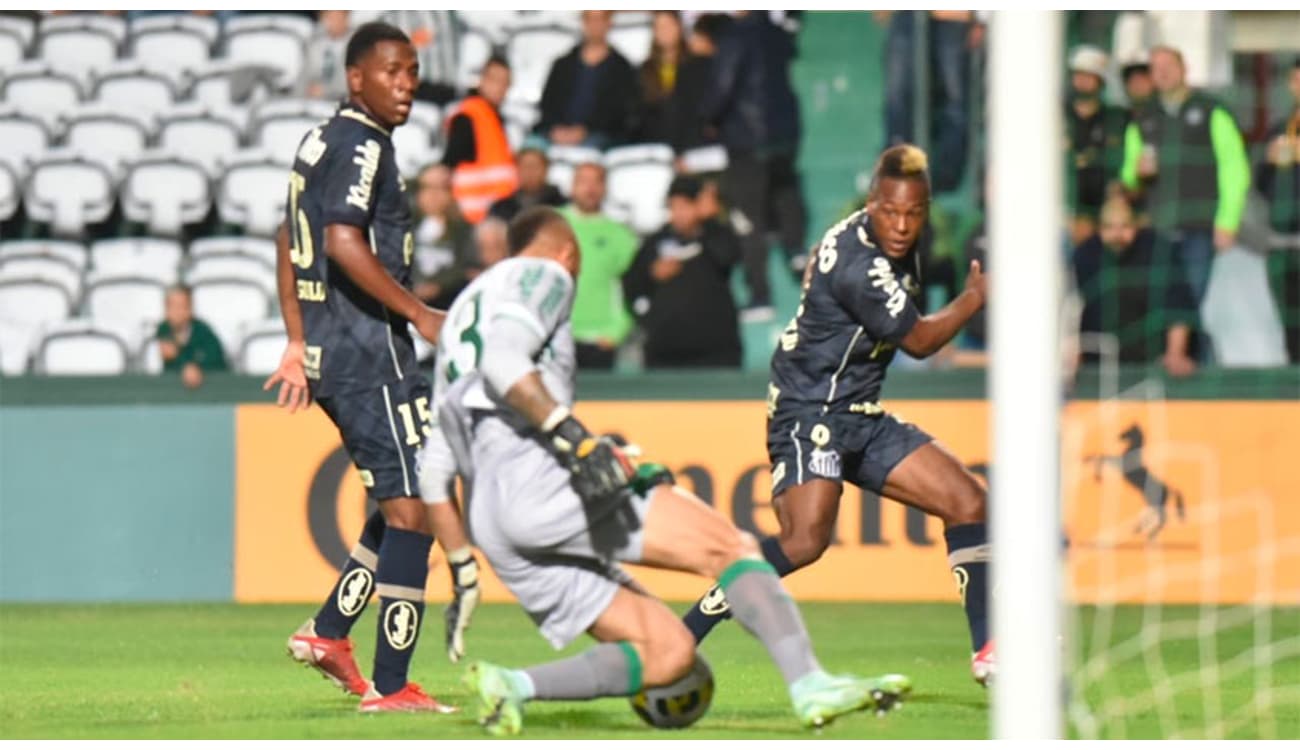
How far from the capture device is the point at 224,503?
1325 cm

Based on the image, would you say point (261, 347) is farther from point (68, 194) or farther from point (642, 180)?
point (642, 180)

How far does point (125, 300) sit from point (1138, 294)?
603cm

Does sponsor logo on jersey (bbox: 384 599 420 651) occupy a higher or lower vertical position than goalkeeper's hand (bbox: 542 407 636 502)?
lower

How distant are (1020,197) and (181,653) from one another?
588 cm

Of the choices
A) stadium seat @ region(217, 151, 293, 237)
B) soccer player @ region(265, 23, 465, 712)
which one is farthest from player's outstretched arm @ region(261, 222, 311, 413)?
stadium seat @ region(217, 151, 293, 237)

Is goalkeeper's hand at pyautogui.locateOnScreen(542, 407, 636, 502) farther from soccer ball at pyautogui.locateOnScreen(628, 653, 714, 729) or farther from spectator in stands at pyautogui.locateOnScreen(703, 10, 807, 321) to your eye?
spectator in stands at pyautogui.locateOnScreen(703, 10, 807, 321)

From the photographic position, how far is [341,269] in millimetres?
8039

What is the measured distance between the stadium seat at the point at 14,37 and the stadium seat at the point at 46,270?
205 cm

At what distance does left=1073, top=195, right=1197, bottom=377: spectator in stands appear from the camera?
42.2 feet

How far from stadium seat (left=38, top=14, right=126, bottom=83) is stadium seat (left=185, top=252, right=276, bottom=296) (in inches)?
87.4

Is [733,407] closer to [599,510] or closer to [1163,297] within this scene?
[1163,297]

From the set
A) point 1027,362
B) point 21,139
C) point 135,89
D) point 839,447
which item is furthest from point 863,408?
point 135,89

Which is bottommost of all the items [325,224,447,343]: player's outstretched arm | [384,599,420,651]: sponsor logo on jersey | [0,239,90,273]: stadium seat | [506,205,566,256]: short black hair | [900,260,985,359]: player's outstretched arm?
A: [384,599,420,651]: sponsor logo on jersey

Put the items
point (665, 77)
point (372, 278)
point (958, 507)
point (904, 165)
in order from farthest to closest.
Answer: point (665, 77) → point (958, 507) → point (904, 165) → point (372, 278)
